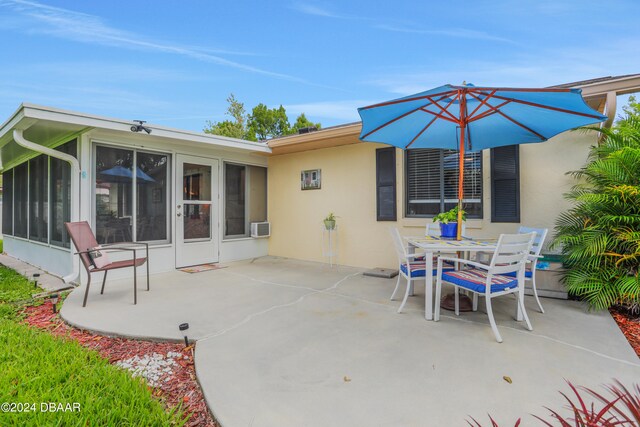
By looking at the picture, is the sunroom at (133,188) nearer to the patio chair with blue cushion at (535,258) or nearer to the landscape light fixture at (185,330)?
the landscape light fixture at (185,330)

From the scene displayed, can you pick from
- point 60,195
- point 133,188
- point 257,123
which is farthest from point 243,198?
point 257,123

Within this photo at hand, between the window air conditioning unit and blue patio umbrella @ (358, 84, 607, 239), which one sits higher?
blue patio umbrella @ (358, 84, 607, 239)

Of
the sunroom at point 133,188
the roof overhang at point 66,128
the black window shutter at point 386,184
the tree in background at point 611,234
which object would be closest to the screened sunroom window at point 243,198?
the sunroom at point 133,188

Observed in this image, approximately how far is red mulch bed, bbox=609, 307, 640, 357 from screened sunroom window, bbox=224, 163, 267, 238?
19.5 ft

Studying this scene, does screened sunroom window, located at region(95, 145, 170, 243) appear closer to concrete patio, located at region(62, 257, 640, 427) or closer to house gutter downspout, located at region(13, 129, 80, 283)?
house gutter downspout, located at region(13, 129, 80, 283)

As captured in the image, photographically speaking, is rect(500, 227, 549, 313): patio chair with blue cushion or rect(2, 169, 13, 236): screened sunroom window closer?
rect(500, 227, 549, 313): patio chair with blue cushion

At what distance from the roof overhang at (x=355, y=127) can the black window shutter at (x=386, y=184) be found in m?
0.58

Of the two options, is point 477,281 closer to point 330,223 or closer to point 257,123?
point 330,223

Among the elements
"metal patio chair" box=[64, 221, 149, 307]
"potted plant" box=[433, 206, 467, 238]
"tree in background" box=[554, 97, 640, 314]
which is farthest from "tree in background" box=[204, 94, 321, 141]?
"tree in background" box=[554, 97, 640, 314]

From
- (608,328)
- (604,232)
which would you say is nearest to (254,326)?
(608,328)

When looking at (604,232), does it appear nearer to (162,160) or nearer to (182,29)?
(162,160)

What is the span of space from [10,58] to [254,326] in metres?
9.99

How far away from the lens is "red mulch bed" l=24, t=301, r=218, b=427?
1913 millimetres

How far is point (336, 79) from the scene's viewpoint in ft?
36.7
